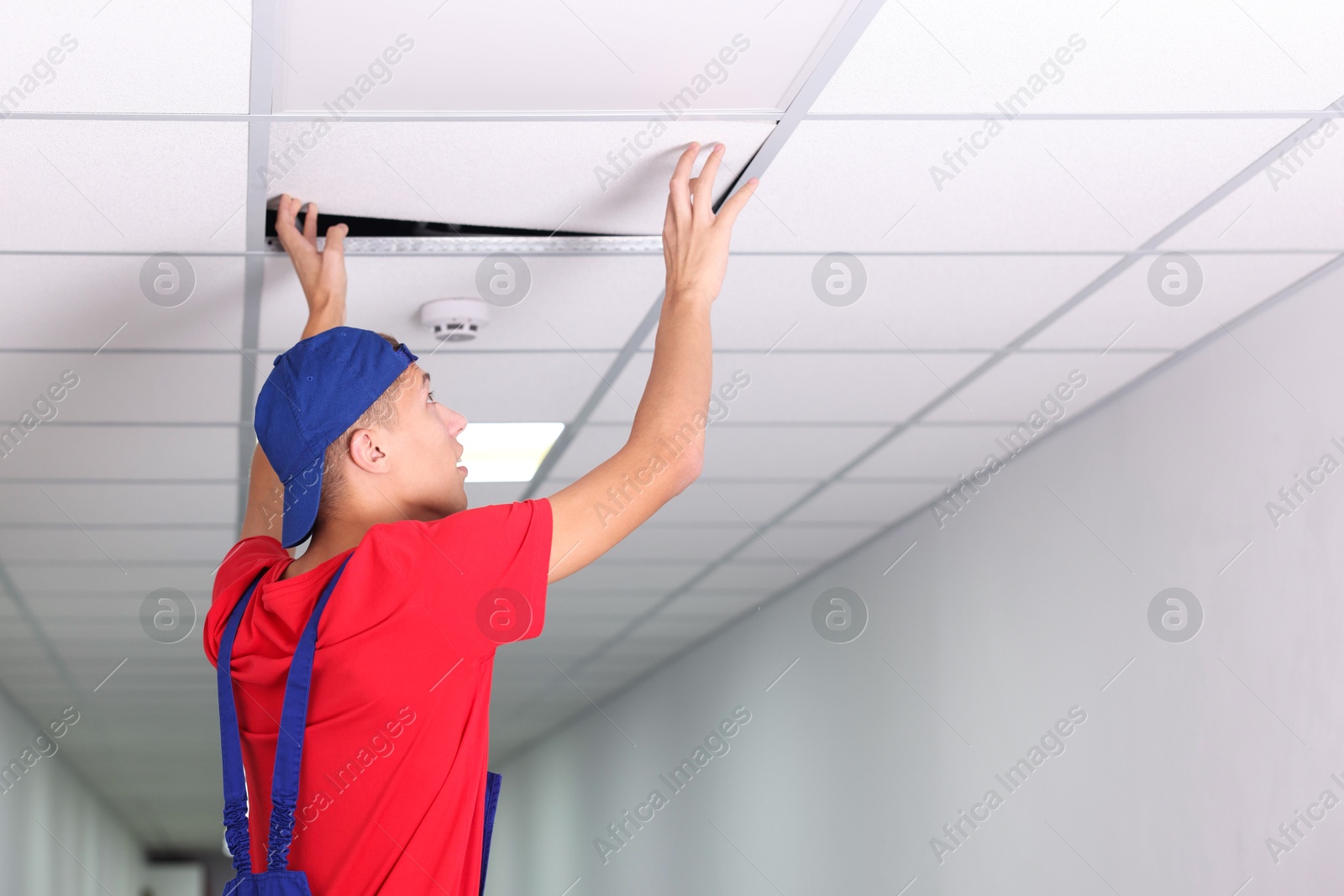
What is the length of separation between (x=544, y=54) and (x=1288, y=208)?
154 cm

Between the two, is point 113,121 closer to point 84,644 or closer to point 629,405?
point 629,405

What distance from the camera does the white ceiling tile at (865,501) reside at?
4238mm

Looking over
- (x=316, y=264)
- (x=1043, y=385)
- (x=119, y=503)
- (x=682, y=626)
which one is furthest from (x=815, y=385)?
(x=682, y=626)

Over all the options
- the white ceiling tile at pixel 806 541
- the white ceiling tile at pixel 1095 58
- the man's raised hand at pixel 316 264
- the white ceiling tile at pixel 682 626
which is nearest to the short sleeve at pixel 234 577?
the man's raised hand at pixel 316 264

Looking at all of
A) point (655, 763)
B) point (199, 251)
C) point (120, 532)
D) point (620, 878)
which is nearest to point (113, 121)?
point (199, 251)

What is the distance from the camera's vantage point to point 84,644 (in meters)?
5.85

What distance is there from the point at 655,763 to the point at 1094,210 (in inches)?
224

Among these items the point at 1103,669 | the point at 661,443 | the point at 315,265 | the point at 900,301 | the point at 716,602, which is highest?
the point at 716,602

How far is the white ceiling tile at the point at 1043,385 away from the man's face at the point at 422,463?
194 cm

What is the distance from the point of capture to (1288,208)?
2.37 metres

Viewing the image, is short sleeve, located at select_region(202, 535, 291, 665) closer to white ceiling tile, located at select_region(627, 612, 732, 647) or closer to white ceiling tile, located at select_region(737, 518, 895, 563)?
white ceiling tile, located at select_region(737, 518, 895, 563)

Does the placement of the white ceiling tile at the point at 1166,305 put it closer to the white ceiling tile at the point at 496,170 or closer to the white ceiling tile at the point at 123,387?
the white ceiling tile at the point at 496,170

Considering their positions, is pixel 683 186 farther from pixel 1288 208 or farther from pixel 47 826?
pixel 47 826

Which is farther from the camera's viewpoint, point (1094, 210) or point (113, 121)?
point (1094, 210)
